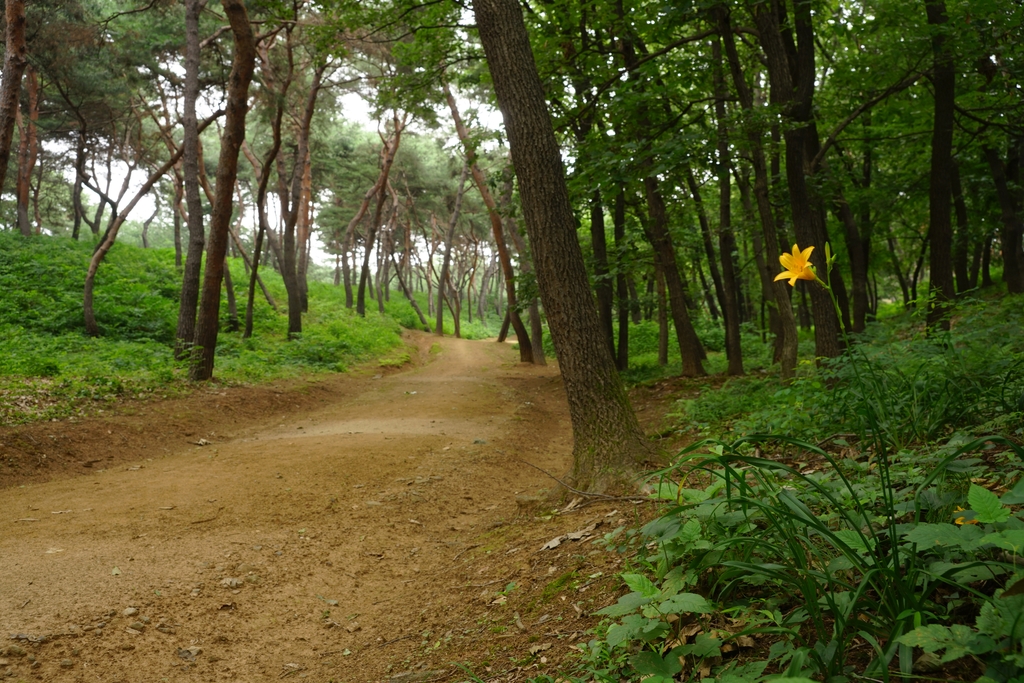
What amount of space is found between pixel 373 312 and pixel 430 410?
20285 mm

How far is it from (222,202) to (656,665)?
1231 centimetres

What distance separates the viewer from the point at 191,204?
13.4 m

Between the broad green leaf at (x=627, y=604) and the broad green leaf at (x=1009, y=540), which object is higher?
the broad green leaf at (x=1009, y=540)

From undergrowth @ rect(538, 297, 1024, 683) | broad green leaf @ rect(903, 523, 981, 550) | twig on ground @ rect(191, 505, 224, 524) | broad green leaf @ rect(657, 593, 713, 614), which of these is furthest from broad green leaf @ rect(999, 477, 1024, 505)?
twig on ground @ rect(191, 505, 224, 524)

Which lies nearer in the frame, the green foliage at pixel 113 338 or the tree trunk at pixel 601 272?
the green foliage at pixel 113 338

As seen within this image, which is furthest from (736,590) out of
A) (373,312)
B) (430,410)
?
(373,312)

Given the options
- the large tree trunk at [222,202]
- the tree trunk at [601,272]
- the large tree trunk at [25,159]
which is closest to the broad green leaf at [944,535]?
the tree trunk at [601,272]

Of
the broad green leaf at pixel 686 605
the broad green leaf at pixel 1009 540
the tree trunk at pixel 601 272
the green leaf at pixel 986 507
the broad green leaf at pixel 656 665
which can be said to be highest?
the tree trunk at pixel 601 272

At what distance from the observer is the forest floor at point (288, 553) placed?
10.7 feet

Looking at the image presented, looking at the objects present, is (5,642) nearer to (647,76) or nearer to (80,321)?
(647,76)

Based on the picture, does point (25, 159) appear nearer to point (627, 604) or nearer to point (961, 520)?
point (627, 604)

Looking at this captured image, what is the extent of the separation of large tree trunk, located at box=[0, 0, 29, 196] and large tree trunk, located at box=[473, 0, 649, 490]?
6937 mm

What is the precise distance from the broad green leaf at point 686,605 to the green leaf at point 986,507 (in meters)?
0.77

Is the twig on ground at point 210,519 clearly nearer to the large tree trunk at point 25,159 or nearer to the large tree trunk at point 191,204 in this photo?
the large tree trunk at point 191,204
